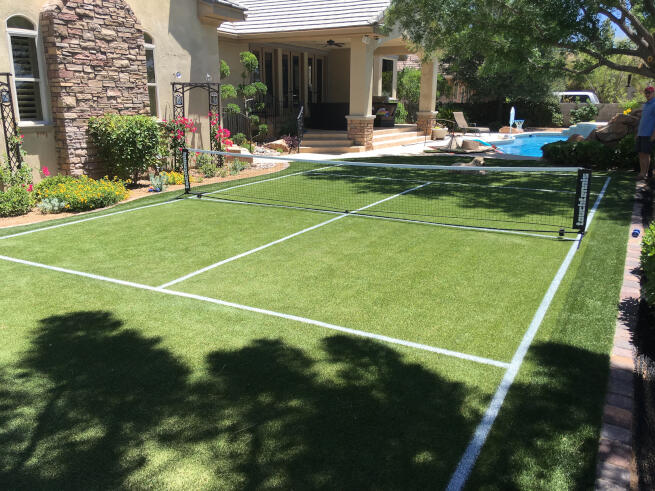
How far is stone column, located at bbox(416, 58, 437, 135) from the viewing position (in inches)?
1088

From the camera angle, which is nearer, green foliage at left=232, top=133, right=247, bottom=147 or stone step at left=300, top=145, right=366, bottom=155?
green foliage at left=232, top=133, right=247, bottom=147

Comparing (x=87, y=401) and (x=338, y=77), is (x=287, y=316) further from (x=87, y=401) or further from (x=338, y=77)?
(x=338, y=77)

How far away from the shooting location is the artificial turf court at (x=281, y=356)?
3.59 metres

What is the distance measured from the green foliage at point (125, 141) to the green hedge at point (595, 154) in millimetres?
13345

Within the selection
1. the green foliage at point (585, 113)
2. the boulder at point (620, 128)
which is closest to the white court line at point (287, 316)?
the boulder at point (620, 128)

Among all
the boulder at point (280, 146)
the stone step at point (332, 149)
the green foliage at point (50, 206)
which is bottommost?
the green foliage at point (50, 206)

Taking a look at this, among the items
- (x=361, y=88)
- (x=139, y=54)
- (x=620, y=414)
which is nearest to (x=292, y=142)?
(x=361, y=88)

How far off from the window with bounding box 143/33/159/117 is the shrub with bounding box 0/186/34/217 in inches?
212

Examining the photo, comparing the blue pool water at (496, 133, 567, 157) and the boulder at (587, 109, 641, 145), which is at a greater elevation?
the boulder at (587, 109, 641, 145)

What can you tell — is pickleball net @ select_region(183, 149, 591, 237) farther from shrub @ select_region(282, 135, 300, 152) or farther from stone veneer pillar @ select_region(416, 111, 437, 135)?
stone veneer pillar @ select_region(416, 111, 437, 135)

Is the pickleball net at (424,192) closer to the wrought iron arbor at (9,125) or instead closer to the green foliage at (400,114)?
the wrought iron arbor at (9,125)

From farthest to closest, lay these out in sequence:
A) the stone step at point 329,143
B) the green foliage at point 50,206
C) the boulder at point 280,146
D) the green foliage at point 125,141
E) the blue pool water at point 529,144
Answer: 1. the blue pool water at point 529,144
2. the stone step at point 329,143
3. the boulder at point 280,146
4. the green foliage at point 125,141
5. the green foliage at point 50,206

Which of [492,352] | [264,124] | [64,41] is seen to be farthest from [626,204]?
[264,124]

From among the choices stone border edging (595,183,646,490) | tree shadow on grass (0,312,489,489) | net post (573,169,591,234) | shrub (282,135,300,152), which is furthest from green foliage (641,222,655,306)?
shrub (282,135,300,152)
